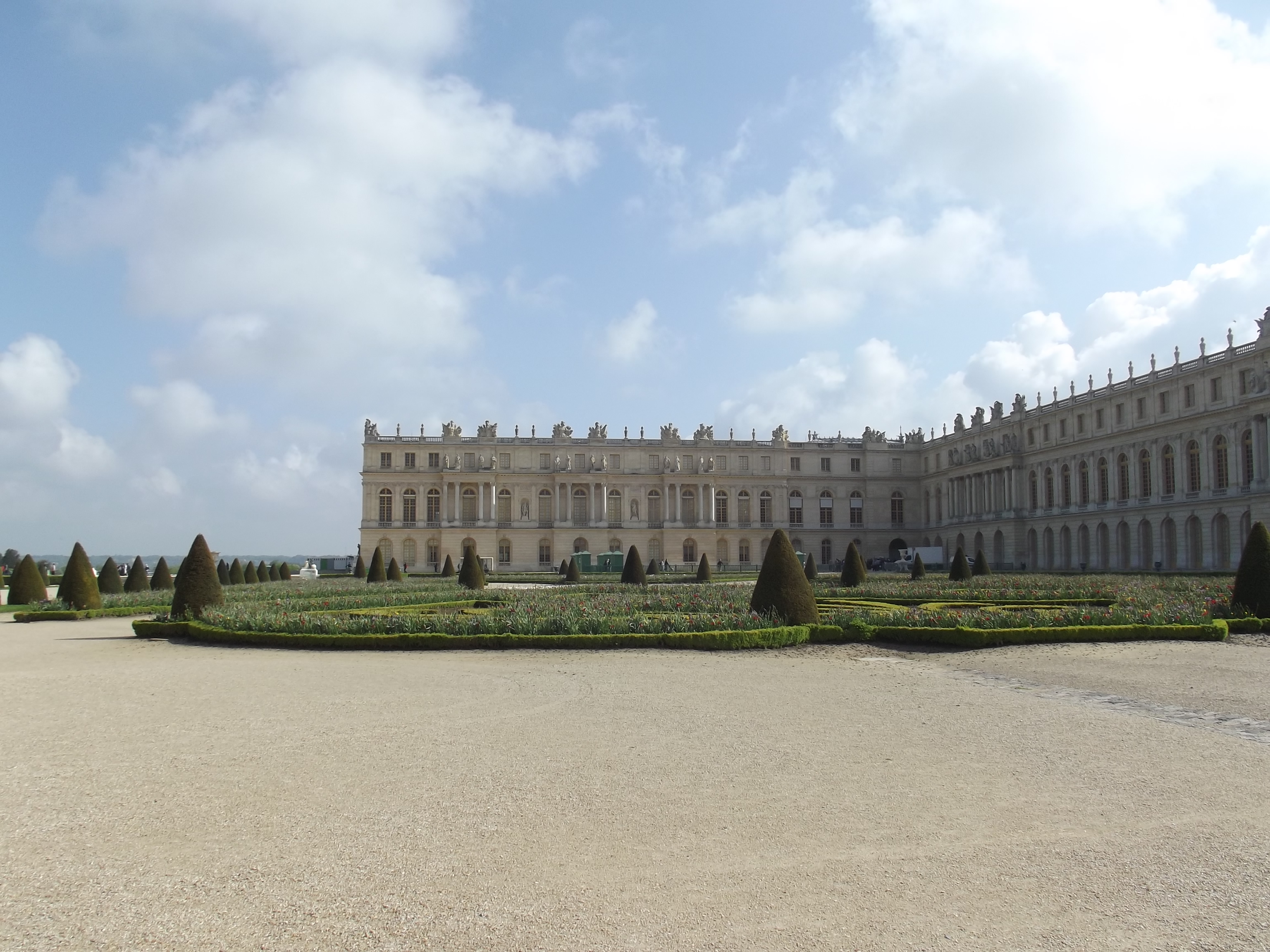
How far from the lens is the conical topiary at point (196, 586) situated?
20.0 meters

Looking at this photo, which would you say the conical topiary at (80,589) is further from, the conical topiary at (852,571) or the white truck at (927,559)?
the white truck at (927,559)

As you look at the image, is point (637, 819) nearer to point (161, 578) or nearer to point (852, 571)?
point (852, 571)

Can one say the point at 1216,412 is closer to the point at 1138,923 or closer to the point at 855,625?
the point at 855,625


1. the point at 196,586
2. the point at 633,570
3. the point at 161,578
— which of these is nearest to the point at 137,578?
the point at 161,578

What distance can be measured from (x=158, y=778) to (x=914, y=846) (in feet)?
18.3

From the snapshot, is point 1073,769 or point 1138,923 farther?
point 1073,769

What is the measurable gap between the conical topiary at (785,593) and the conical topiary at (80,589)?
17343 mm

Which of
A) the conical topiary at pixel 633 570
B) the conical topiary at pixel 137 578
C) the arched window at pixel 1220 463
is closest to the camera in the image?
the conical topiary at pixel 137 578

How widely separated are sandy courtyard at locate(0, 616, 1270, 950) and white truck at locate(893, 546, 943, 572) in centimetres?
5382

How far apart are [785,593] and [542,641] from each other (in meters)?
4.61

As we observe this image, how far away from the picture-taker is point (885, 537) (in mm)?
78250

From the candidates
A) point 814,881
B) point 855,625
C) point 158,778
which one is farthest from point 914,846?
point 855,625

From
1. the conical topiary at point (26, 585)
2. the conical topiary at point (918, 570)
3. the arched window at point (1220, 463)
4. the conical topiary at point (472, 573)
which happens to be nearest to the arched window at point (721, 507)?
the conical topiary at point (918, 570)

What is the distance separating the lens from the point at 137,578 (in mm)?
34250
